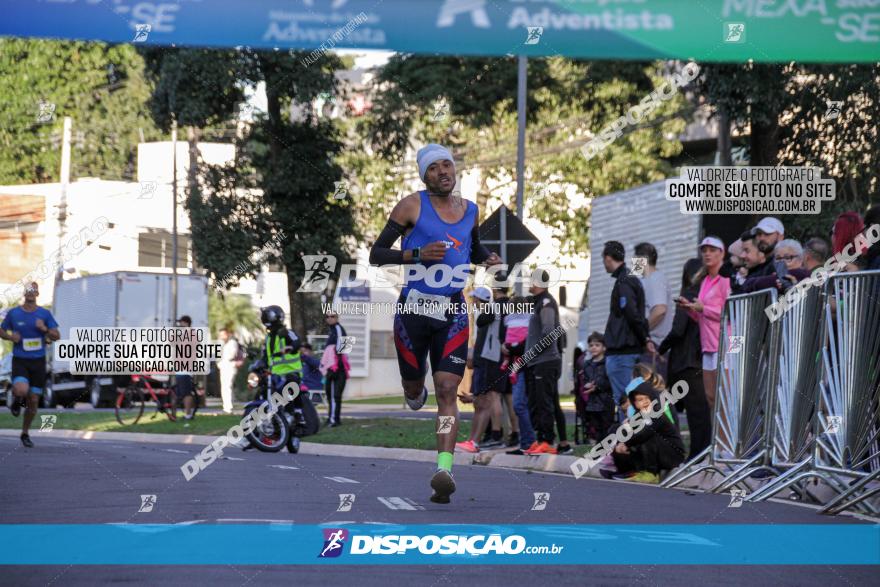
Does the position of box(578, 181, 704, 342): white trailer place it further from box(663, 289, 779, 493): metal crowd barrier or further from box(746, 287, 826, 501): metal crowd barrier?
box(746, 287, 826, 501): metal crowd barrier

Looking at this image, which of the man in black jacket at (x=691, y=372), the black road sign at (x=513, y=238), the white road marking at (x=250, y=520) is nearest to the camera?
the white road marking at (x=250, y=520)

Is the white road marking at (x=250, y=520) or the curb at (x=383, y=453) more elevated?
the white road marking at (x=250, y=520)

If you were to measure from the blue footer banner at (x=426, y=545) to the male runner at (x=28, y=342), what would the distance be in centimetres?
963

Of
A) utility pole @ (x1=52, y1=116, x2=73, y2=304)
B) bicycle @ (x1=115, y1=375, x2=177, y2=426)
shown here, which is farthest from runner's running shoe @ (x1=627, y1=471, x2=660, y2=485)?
utility pole @ (x1=52, y1=116, x2=73, y2=304)

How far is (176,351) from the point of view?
29391 millimetres

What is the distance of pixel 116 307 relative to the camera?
113 ft

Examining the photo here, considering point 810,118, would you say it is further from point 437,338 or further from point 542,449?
point 437,338

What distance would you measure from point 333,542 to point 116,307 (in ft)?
93.4

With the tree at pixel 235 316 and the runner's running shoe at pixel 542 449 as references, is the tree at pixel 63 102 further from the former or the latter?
the runner's running shoe at pixel 542 449

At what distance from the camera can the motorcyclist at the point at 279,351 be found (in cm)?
1759

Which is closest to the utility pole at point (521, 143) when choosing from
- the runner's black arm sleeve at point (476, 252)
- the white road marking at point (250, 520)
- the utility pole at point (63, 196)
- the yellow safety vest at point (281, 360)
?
the yellow safety vest at point (281, 360)

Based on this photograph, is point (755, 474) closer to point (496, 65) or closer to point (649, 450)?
point (649, 450)

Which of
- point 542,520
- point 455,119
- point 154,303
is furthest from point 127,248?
point 542,520

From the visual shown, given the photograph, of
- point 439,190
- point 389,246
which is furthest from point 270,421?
point 439,190
